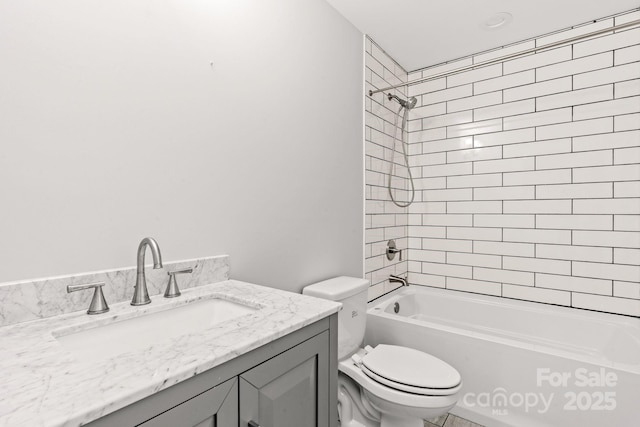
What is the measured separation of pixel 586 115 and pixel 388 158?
1262 millimetres

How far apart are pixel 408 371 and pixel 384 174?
4.53 feet

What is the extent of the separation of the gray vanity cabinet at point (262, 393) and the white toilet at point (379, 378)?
545 mm

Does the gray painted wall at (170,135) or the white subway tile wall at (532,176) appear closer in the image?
the gray painted wall at (170,135)

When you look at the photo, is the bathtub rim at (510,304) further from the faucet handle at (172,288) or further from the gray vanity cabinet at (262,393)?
the faucet handle at (172,288)

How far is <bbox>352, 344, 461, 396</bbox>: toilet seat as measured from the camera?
1388 millimetres

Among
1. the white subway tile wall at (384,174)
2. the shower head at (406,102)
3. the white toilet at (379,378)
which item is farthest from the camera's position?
the shower head at (406,102)

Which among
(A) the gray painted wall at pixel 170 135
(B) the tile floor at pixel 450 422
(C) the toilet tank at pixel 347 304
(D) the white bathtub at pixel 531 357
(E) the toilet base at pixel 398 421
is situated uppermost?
(A) the gray painted wall at pixel 170 135

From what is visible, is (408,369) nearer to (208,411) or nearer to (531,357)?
(531,357)

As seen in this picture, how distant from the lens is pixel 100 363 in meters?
0.61

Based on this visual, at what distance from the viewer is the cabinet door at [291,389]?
29.2 inches

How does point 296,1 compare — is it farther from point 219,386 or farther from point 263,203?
point 219,386

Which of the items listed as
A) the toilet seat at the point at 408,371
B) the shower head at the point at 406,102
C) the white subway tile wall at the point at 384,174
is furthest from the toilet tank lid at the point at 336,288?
the shower head at the point at 406,102

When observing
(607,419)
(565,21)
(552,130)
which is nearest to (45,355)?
(607,419)

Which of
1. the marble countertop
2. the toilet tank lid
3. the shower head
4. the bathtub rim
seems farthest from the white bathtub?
the shower head
